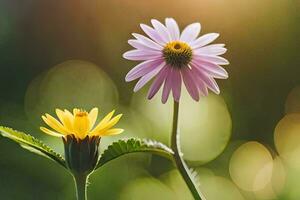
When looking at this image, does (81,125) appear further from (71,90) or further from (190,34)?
(71,90)

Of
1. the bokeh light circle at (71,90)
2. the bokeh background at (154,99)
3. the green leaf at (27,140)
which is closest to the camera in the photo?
the green leaf at (27,140)

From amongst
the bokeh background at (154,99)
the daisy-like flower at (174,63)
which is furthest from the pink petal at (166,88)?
the bokeh background at (154,99)

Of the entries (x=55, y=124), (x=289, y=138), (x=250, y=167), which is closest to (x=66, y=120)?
(x=55, y=124)

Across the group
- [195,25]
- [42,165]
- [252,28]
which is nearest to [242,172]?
[42,165]

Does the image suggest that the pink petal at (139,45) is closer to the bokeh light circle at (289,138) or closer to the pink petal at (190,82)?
the pink petal at (190,82)

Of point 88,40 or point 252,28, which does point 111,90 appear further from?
point 252,28

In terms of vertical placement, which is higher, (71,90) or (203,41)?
(203,41)
